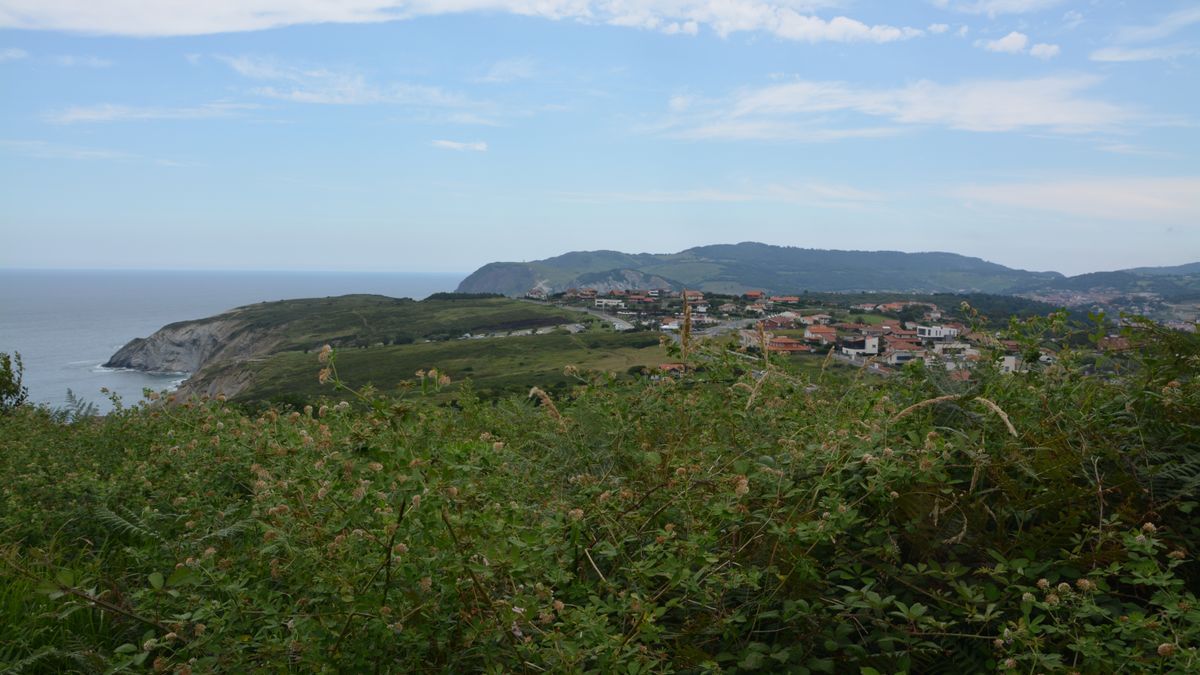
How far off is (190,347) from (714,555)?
147 metres

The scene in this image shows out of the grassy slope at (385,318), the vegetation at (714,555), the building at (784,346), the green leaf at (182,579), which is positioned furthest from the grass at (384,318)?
the green leaf at (182,579)

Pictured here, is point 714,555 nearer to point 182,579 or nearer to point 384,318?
point 182,579

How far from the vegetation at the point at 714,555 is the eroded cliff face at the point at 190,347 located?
129086 mm

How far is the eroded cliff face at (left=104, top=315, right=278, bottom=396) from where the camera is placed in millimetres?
125562

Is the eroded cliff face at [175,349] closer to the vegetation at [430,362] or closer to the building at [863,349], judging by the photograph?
the vegetation at [430,362]

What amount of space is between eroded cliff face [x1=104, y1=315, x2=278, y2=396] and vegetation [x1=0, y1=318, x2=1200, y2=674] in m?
129

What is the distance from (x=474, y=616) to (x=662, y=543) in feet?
2.57

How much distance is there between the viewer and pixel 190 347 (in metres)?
131

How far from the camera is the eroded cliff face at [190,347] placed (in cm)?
12556

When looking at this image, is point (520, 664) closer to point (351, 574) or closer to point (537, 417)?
point (351, 574)

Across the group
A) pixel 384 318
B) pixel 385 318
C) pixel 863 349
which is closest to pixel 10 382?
pixel 863 349

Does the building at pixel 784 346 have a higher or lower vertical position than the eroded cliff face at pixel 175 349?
higher

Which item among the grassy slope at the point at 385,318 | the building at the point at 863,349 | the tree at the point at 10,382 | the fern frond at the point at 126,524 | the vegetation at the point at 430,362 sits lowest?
the vegetation at the point at 430,362

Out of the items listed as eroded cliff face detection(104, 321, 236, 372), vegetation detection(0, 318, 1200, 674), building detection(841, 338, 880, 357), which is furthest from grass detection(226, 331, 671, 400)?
vegetation detection(0, 318, 1200, 674)
